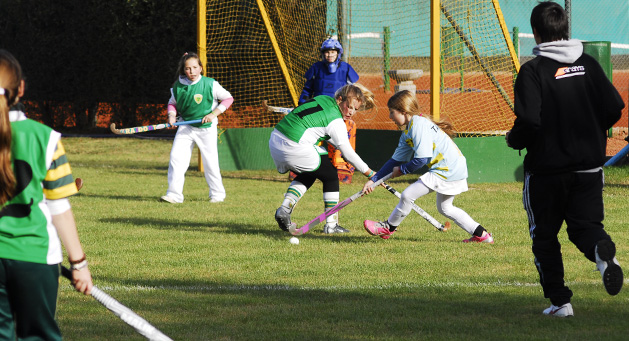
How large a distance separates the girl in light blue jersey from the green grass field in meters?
0.32

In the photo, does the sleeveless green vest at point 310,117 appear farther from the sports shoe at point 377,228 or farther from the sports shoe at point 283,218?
the sports shoe at point 377,228

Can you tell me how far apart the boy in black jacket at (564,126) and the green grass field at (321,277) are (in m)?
0.61

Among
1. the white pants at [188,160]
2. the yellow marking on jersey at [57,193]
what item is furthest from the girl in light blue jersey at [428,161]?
the yellow marking on jersey at [57,193]

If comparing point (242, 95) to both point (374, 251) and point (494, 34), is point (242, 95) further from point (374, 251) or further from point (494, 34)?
point (374, 251)

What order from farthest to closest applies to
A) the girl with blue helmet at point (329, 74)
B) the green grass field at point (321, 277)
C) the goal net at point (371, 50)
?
the goal net at point (371, 50), the girl with blue helmet at point (329, 74), the green grass field at point (321, 277)

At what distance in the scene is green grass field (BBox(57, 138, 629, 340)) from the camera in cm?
484

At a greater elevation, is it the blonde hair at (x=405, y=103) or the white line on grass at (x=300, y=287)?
the blonde hair at (x=405, y=103)

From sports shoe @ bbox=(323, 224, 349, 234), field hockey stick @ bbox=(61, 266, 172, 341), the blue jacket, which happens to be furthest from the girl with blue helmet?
field hockey stick @ bbox=(61, 266, 172, 341)

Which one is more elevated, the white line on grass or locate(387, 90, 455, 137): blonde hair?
locate(387, 90, 455, 137): blonde hair

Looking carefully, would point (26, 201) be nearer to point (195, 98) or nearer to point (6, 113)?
point (6, 113)

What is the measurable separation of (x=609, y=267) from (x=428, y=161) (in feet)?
9.70

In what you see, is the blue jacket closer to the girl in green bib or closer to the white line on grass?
the girl in green bib

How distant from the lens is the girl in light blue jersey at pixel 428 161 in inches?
289

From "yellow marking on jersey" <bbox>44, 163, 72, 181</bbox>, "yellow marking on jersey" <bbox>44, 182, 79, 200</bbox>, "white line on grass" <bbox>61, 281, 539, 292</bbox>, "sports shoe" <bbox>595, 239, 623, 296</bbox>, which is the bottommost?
"white line on grass" <bbox>61, 281, 539, 292</bbox>
